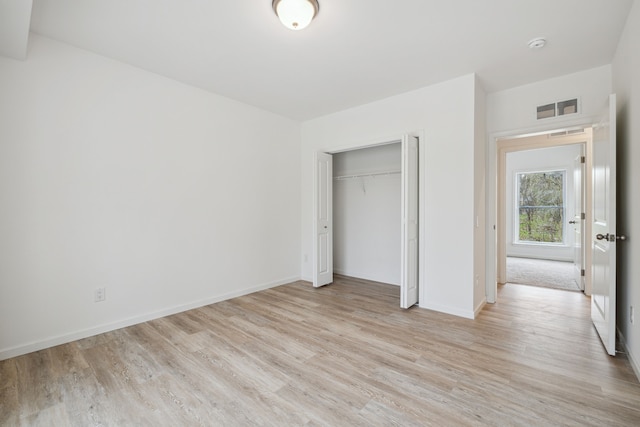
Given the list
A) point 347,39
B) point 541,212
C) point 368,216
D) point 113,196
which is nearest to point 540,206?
point 541,212

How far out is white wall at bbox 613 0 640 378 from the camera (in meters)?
2.12

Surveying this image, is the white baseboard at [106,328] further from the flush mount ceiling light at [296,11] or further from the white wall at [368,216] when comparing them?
the flush mount ceiling light at [296,11]

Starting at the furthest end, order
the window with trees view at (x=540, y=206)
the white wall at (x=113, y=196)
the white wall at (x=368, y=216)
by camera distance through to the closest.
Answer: the window with trees view at (x=540, y=206) → the white wall at (x=368, y=216) → the white wall at (x=113, y=196)

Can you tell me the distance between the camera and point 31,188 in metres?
2.47

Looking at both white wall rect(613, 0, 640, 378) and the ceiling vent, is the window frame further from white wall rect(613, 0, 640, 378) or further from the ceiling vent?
white wall rect(613, 0, 640, 378)

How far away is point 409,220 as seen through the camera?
11.6 ft

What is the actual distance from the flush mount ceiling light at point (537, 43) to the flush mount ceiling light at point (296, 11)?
192 centimetres

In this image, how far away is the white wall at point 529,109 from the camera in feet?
10.1

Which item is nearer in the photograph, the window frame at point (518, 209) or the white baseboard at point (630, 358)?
the white baseboard at point (630, 358)

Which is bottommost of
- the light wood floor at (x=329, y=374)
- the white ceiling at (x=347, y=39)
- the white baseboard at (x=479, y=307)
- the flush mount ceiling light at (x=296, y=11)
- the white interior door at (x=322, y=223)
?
the light wood floor at (x=329, y=374)

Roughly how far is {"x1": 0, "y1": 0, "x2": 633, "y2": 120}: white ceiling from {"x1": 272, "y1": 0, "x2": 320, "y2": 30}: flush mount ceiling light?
3.7 inches

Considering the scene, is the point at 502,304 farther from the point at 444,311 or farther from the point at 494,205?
the point at 494,205

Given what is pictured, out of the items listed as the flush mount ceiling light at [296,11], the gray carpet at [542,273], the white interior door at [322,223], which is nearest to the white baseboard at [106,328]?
the white interior door at [322,223]

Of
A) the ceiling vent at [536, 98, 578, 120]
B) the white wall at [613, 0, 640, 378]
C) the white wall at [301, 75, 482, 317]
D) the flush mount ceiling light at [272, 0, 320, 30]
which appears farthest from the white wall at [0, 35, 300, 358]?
the white wall at [613, 0, 640, 378]
